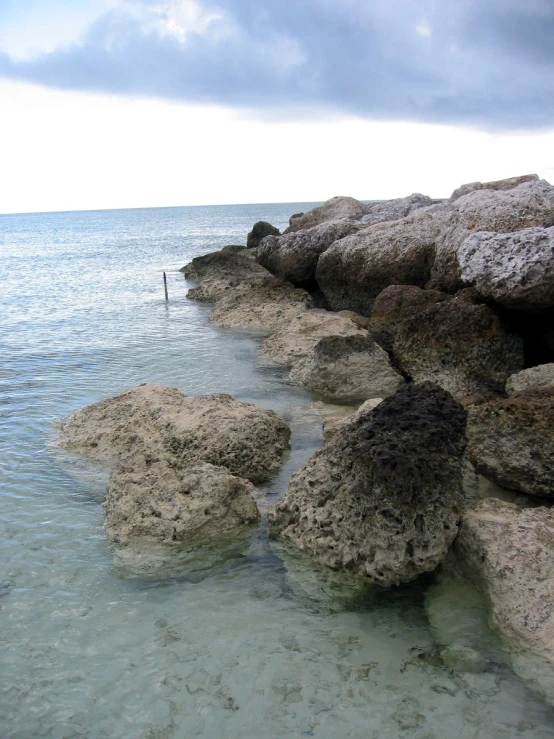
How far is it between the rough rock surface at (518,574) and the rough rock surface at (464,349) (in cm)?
378

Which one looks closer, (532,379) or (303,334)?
(532,379)

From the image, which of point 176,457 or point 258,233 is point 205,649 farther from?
point 258,233

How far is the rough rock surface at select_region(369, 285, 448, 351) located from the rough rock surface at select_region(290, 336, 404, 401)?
1.65 feet

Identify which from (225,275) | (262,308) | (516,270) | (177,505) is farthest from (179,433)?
(225,275)

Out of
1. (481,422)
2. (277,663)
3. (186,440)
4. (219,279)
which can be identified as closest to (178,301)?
(219,279)

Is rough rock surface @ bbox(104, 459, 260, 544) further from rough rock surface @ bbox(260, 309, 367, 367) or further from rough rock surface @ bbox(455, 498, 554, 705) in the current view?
→ rough rock surface @ bbox(260, 309, 367, 367)

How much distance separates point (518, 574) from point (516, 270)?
524 cm

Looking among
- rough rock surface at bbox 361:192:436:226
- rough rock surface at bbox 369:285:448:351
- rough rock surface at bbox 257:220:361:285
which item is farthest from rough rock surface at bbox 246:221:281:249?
rough rock surface at bbox 369:285:448:351

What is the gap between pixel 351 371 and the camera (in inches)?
385

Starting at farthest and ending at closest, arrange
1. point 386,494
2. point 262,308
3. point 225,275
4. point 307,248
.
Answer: point 225,275 < point 307,248 < point 262,308 < point 386,494

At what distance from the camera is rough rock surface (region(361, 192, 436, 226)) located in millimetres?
22844

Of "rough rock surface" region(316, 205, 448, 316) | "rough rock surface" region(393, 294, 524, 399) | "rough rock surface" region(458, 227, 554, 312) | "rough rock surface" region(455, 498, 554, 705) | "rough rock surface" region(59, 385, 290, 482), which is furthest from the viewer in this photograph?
"rough rock surface" region(316, 205, 448, 316)

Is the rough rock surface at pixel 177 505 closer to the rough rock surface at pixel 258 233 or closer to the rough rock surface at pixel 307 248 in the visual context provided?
the rough rock surface at pixel 307 248

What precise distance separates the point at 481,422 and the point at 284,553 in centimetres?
229
